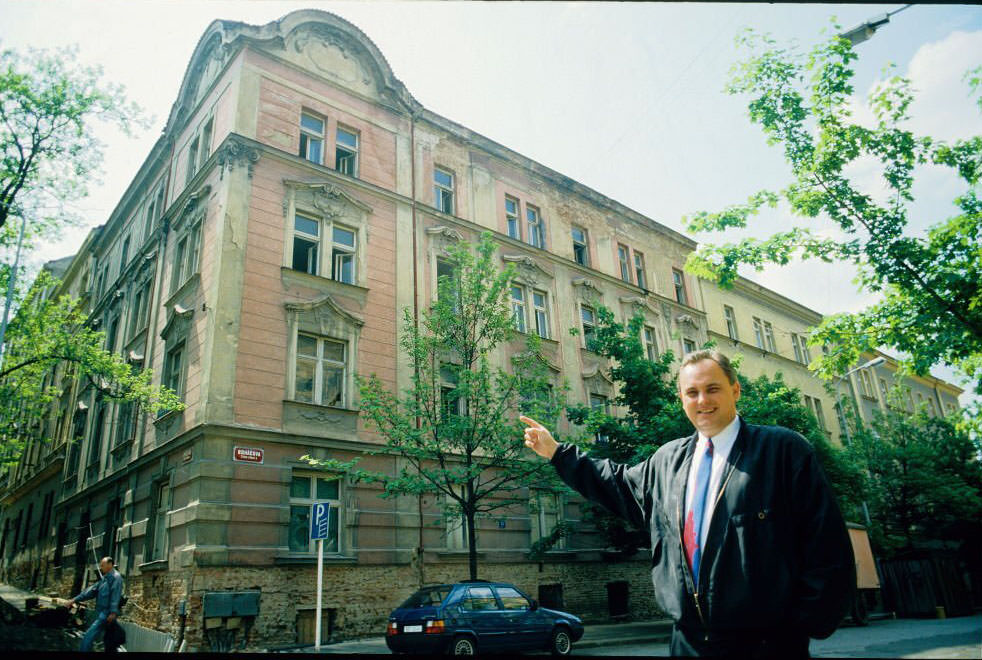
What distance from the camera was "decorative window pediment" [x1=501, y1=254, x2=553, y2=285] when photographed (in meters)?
21.7

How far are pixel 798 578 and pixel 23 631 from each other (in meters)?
9.59

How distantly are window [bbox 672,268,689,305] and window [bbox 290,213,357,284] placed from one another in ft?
55.2

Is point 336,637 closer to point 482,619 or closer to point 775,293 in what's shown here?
point 482,619

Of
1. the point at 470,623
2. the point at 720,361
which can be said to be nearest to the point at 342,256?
the point at 470,623

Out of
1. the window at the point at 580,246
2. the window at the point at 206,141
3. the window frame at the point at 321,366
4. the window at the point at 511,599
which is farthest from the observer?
the window at the point at 580,246

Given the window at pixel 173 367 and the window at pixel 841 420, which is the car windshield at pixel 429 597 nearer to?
the window at pixel 173 367

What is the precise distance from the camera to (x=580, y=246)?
Result: 25266 millimetres

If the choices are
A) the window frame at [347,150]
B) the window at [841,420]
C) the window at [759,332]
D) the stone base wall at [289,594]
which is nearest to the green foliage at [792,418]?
the stone base wall at [289,594]

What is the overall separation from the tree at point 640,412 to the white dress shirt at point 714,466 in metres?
13.7

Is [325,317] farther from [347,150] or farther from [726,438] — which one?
[726,438]

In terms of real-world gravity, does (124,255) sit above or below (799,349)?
above

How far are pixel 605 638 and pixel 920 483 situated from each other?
66.6ft

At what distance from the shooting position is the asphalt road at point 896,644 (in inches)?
408

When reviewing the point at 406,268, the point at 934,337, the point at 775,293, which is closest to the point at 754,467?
the point at 934,337
